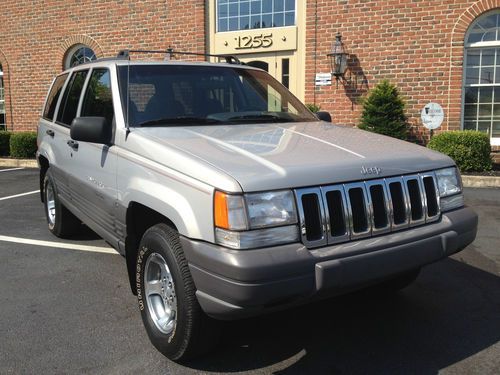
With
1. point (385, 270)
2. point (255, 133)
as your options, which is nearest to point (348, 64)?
point (255, 133)

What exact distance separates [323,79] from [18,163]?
7.88 meters

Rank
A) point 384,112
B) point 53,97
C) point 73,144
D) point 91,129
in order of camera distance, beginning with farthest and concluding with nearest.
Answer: point 384,112 < point 53,97 < point 73,144 < point 91,129

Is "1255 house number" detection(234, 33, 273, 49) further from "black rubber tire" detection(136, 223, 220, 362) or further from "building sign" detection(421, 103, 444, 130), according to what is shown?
"black rubber tire" detection(136, 223, 220, 362)

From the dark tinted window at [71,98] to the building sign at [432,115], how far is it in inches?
290

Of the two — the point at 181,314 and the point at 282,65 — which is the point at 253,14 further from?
the point at 181,314

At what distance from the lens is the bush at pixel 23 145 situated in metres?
12.9

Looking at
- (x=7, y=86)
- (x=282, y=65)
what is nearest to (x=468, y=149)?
(x=282, y=65)

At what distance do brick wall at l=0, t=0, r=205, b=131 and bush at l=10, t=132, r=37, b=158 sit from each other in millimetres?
2182

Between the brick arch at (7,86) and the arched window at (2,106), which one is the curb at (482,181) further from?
the arched window at (2,106)

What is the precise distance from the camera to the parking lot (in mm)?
2922

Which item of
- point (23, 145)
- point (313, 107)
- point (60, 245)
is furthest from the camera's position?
point (23, 145)

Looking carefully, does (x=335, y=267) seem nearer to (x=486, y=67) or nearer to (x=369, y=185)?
(x=369, y=185)

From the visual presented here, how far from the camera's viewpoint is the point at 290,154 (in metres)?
2.83

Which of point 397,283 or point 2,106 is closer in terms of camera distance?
point 397,283
